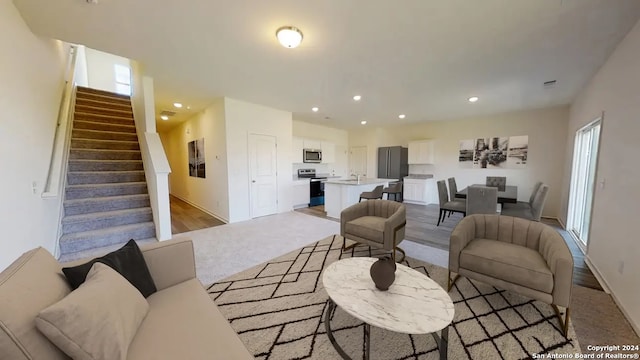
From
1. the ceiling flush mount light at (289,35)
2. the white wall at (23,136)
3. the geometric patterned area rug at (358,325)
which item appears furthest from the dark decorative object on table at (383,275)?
the white wall at (23,136)

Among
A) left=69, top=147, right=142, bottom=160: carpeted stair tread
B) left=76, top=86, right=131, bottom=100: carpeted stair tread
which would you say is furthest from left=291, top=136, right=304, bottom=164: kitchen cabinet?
left=76, top=86, right=131, bottom=100: carpeted stair tread

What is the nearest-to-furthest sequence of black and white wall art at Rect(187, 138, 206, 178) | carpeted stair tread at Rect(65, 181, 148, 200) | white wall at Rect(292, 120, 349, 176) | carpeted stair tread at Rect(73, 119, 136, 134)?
carpeted stair tread at Rect(65, 181, 148, 200) → carpeted stair tread at Rect(73, 119, 136, 134) → black and white wall art at Rect(187, 138, 206, 178) → white wall at Rect(292, 120, 349, 176)

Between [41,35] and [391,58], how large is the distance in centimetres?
399

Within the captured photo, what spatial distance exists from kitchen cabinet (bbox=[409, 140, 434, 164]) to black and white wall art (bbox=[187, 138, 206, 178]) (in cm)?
609

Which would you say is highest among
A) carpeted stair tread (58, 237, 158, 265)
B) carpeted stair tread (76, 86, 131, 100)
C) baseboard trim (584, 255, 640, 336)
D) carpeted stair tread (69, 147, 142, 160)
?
carpeted stair tread (76, 86, 131, 100)

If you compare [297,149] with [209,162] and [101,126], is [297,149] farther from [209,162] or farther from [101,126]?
[101,126]

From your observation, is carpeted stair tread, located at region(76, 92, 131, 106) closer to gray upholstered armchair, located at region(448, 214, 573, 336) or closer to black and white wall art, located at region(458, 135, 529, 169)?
gray upholstered armchair, located at region(448, 214, 573, 336)

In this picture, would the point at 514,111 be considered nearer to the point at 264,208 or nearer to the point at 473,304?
the point at 473,304

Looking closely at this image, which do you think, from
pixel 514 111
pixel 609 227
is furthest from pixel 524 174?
pixel 609 227

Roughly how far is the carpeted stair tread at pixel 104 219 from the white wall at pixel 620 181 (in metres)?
5.78

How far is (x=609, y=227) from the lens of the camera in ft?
7.85

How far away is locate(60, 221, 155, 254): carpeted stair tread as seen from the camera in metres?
3.04

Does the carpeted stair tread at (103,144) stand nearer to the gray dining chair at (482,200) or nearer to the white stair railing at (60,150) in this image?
the white stair railing at (60,150)

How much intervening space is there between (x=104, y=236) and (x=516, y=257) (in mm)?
4960
